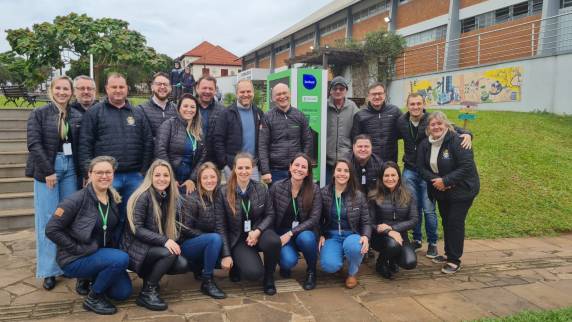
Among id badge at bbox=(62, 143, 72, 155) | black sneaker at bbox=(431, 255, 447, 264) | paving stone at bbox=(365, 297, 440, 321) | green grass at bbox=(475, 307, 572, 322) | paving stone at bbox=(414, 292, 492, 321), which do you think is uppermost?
id badge at bbox=(62, 143, 72, 155)

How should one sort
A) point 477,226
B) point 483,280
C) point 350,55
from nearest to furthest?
point 483,280 < point 477,226 < point 350,55

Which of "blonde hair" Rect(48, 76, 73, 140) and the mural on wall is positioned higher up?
the mural on wall

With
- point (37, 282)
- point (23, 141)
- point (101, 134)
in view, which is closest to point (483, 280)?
point (101, 134)

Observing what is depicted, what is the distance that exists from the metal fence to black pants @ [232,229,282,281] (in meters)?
12.0

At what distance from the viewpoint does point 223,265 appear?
12.6ft

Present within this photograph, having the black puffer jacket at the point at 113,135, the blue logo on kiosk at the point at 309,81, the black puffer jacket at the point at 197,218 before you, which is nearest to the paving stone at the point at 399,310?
the black puffer jacket at the point at 197,218

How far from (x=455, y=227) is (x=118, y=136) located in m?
3.61

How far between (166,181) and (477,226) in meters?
4.77

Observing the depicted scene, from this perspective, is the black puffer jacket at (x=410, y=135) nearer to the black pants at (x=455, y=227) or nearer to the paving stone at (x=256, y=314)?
the black pants at (x=455, y=227)

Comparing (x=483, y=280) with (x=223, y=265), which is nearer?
(x=223, y=265)

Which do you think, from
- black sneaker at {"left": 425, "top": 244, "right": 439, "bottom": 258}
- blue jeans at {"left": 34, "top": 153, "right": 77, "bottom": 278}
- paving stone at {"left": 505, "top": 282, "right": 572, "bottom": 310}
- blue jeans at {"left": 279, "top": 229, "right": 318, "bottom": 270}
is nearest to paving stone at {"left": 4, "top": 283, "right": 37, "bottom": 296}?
blue jeans at {"left": 34, "top": 153, "right": 77, "bottom": 278}

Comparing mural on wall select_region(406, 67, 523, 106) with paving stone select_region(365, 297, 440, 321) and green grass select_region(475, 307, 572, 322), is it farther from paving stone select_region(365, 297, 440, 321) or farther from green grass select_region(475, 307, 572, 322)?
paving stone select_region(365, 297, 440, 321)

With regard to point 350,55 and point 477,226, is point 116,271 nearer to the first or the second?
point 477,226

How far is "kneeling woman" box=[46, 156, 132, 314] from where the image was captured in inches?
133
